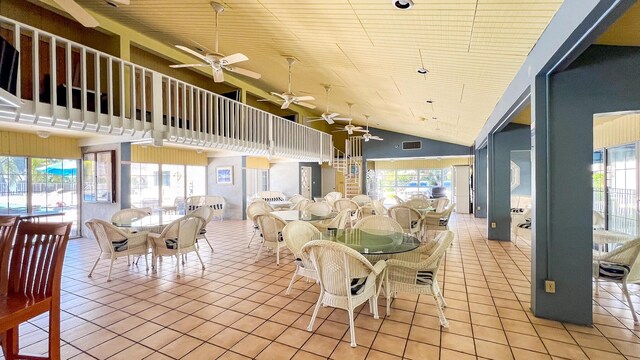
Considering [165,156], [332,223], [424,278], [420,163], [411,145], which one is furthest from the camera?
[420,163]

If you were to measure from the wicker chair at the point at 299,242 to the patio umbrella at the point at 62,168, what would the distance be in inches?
271

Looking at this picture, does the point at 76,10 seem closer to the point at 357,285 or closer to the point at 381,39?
the point at 381,39

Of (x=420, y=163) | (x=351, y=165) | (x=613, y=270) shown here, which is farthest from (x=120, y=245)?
(x=420, y=163)

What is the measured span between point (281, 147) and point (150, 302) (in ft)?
19.0

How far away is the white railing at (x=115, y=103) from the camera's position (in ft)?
11.2

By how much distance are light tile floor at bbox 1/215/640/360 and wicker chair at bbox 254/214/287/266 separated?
394 mm

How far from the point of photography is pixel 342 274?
2.31 metres

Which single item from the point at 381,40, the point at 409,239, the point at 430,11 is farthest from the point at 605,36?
the point at 409,239

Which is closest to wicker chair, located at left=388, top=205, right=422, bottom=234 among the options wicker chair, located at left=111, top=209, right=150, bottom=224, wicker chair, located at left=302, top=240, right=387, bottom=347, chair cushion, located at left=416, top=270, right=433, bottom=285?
chair cushion, located at left=416, top=270, right=433, bottom=285

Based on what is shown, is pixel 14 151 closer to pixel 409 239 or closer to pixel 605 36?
pixel 409 239

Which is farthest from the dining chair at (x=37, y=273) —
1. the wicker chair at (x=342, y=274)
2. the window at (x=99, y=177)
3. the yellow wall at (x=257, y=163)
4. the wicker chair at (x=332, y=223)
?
the yellow wall at (x=257, y=163)

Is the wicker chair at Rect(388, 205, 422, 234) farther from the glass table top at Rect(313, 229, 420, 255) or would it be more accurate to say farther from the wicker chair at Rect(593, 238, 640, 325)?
the wicker chair at Rect(593, 238, 640, 325)

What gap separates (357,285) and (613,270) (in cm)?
261

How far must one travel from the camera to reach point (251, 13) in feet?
11.2
